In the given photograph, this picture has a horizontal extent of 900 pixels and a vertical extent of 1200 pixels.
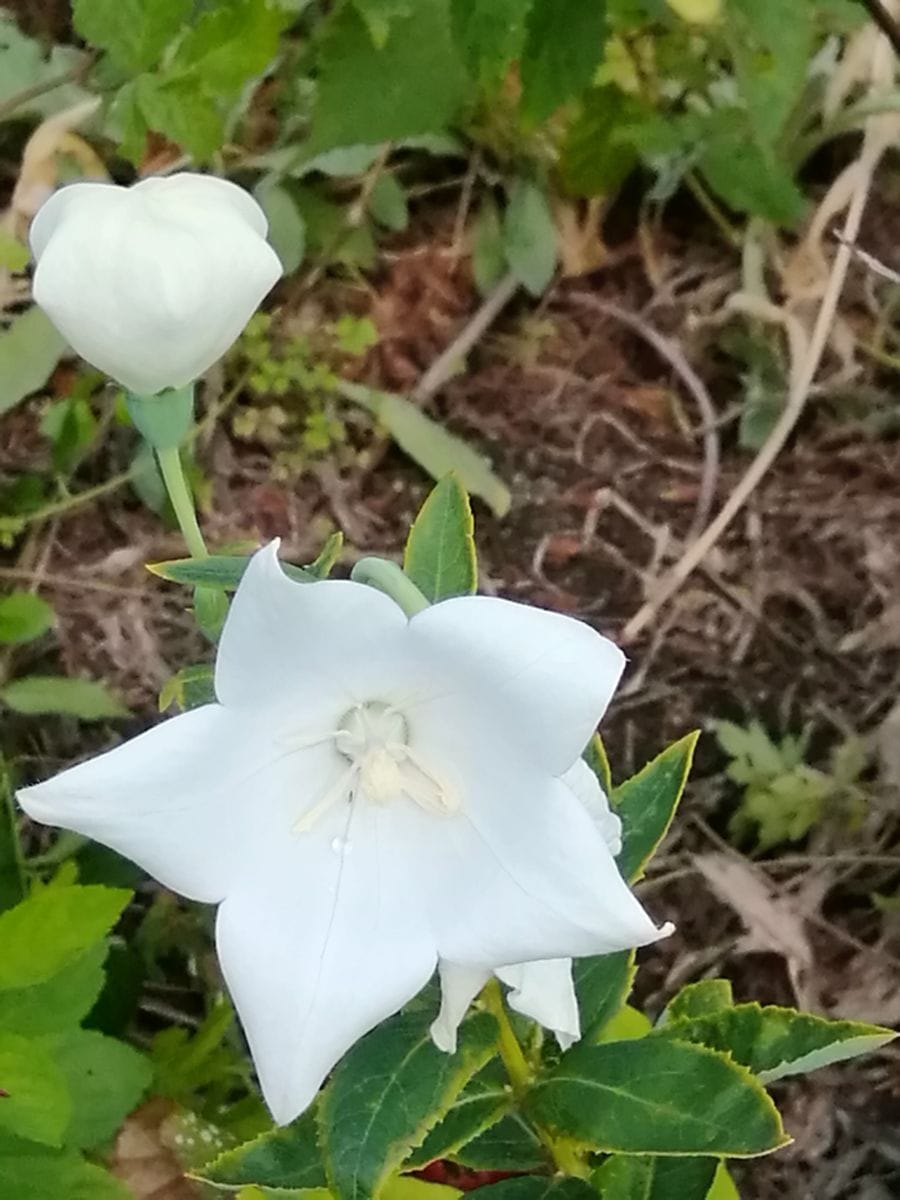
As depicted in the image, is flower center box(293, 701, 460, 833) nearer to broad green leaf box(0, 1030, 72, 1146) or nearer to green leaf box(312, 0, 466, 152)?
broad green leaf box(0, 1030, 72, 1146)

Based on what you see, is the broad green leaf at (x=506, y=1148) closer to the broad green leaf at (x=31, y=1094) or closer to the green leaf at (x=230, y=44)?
the broad green leaf at (x=31, y=1094)

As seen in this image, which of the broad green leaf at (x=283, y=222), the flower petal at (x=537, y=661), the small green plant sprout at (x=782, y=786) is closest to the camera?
the flower petal at (x=537, y=661)

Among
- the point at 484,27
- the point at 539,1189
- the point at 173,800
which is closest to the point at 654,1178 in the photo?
the point at 539,1189

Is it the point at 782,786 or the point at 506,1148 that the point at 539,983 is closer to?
the point at 506,1148

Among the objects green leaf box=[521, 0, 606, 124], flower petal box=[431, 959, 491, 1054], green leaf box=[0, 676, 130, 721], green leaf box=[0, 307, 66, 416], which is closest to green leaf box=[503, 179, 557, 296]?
green leaf box=[521, 0, 606, 124]

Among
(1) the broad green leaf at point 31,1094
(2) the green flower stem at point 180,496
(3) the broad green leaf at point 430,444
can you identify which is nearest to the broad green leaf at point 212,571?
(2) the green flower stem at point 180,496

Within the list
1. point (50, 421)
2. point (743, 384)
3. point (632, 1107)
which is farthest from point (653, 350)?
point (632, 1107)
